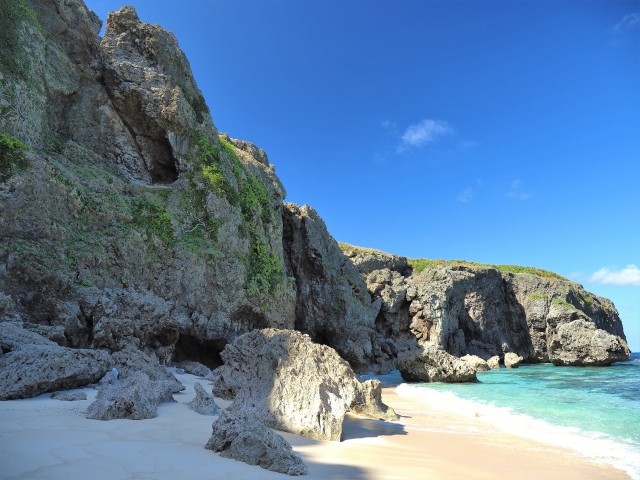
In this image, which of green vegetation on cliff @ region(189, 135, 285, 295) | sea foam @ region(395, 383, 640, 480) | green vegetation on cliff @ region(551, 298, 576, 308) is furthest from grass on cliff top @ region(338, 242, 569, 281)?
sea foam @ region(395, 383, 640, 480)

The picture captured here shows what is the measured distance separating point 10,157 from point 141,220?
440cm

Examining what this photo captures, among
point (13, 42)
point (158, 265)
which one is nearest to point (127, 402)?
point (158, 265)

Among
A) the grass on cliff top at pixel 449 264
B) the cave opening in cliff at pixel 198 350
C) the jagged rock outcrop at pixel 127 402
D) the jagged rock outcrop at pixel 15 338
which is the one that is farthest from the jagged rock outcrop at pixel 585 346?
the jagged rock outcrop at pixel 15 338

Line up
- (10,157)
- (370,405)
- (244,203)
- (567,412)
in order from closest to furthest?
(370,405), (567,412), (10,157), (244,203)

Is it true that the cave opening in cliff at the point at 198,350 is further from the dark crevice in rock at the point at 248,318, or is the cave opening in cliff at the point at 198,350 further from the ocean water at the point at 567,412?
the ocean water at the point at 567,412

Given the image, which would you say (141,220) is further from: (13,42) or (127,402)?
(127,402)

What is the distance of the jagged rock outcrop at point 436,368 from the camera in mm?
17234

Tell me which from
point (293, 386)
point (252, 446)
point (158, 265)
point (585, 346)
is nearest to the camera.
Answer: point (252, 446)

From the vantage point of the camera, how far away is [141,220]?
14.5 meters

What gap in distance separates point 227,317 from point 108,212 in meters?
6.07

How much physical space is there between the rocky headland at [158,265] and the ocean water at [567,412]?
3.03 m

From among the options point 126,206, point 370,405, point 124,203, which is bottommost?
point 370,405

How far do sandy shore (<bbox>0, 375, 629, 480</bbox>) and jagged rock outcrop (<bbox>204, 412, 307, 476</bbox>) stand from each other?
0.13 meters

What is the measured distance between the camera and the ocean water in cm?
654
